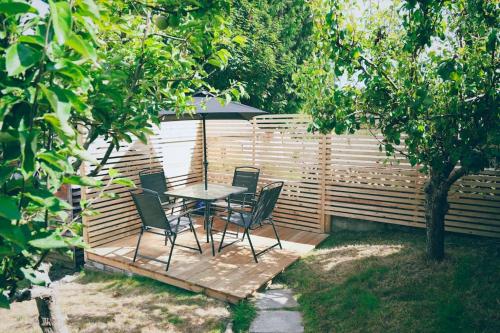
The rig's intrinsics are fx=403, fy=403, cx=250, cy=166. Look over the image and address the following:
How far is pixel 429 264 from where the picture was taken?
194 inches

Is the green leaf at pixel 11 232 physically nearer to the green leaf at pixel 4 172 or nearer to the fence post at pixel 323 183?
the green leaf at pixel 4 172

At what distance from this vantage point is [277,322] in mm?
4277

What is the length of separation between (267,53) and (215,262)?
7420mm

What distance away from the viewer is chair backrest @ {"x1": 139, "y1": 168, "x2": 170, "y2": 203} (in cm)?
692

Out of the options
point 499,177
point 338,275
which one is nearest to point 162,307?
point 338,275

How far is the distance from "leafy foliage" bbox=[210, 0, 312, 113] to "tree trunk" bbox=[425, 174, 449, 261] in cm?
613

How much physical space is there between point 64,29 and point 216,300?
4507 millimetres

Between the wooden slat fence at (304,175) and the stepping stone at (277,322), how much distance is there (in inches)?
106

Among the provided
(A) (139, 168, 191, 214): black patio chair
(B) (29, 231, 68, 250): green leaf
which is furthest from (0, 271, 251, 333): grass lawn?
(B) (29, 231, 68, 250): green leaf

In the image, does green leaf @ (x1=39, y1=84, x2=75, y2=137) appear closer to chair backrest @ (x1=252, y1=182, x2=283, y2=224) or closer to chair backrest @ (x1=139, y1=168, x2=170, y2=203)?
chair backrest @ (x1=252, y1=182, x2=283, y2=224)

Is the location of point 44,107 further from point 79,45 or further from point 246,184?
point 246,184

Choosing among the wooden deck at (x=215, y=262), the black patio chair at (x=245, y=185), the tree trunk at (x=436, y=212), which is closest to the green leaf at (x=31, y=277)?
the wooden deck at (x=215, y=262)

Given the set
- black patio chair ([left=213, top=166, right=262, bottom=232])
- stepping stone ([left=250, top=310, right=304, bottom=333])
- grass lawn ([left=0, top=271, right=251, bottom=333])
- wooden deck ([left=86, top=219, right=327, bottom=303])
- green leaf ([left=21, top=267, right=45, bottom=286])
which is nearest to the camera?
green leaf ([left=21, top=267, right=45, bottom=286])

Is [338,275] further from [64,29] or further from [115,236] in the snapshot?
[64,29]
